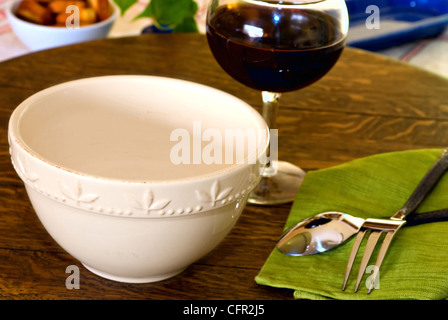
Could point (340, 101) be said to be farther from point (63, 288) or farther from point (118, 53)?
point (63, 288)

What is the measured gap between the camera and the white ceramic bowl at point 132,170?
Result: 0.47 metres

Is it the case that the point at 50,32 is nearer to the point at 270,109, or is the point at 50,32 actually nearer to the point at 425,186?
the point at 270,109

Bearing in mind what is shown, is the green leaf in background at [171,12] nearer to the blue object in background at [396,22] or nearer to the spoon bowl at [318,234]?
the spoon bowl at [318,234]

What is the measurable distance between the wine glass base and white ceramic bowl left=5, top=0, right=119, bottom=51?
99 centimetres

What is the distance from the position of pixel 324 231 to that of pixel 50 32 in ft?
3.75

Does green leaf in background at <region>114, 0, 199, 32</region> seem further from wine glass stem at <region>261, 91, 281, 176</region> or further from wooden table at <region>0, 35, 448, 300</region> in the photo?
wine glass stem at <region>261, 91, 281, 176</region>

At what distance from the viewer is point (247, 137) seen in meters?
0.59

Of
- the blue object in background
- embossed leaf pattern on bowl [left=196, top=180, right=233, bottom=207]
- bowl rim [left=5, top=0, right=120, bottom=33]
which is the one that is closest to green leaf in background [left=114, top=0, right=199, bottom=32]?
bowl rim [left=5, top=0, right=120, bottom=33]

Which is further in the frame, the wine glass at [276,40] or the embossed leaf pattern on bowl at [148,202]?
the wine glass at [276,40]

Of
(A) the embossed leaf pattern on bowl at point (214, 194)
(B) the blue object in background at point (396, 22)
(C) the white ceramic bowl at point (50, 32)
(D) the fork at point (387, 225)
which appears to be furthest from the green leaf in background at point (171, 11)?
(B) the blue object in background at point (396, 22)

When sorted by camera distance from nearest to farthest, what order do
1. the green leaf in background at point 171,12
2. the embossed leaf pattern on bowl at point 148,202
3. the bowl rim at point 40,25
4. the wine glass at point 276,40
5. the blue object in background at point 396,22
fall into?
the embossed leaf pattern on bowl at point 148,202
the wine glass at point 276,40
the green leaf in background at point 171,12
the bowl rim at point 40,25
the blue object in background at point 396,22

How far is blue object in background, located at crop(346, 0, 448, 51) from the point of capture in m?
2.46

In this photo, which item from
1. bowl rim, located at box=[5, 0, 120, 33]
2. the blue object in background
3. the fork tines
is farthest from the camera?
the blue object in background

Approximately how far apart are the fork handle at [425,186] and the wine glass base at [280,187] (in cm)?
12
